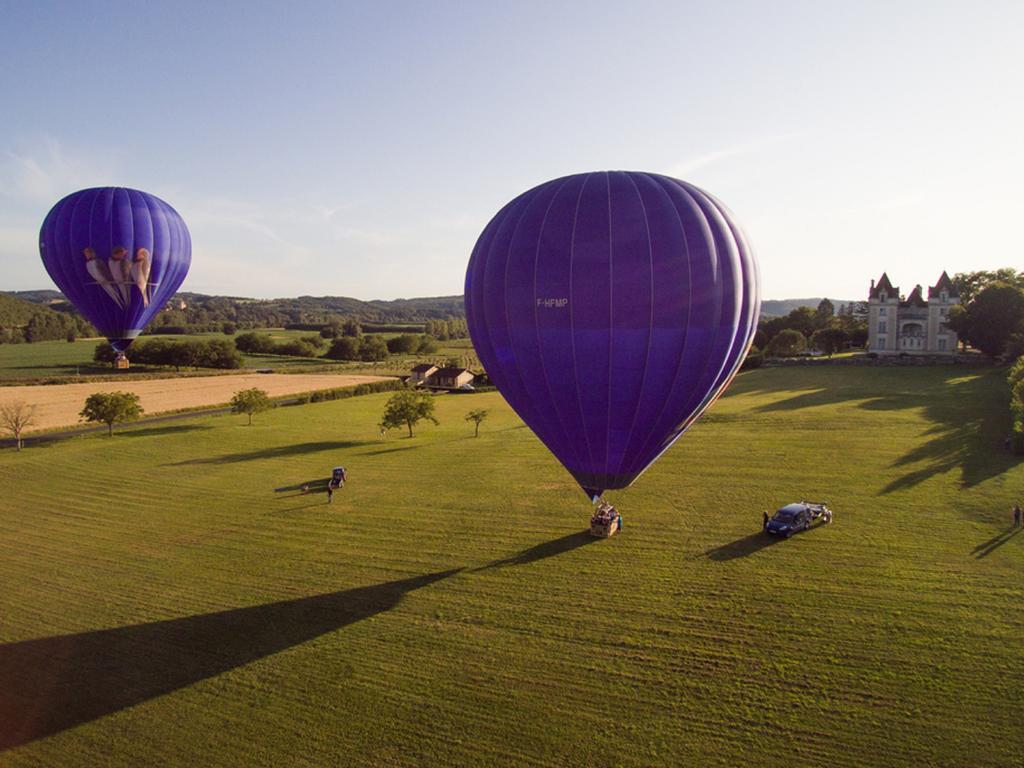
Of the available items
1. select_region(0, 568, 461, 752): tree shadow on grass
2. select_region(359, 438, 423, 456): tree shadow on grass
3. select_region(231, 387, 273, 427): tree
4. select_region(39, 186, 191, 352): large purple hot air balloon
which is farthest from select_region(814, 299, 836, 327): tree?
select_region(0, 568, 461, 752): tree shadow on grass

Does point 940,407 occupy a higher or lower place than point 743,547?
higher

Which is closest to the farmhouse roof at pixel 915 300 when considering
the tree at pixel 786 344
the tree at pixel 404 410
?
the tree at pixel 786 344

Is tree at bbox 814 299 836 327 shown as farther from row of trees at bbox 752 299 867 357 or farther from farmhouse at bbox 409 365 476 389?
farmhouse at bbox 409 365 476 389

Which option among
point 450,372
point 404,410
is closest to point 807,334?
point 450,372

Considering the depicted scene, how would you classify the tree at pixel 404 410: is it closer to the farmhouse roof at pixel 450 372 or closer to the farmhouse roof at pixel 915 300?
the farmhouse roof at pixel 450 372

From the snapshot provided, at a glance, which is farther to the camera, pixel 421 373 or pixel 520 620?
pixel 421 373

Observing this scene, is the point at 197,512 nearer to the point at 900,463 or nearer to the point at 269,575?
the point at 269,575

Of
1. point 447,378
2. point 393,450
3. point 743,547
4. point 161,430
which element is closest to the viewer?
point 743,547

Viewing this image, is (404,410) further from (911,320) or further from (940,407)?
(911,320)

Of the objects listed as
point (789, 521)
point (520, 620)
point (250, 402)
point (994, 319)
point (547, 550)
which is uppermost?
point (994, 319)
